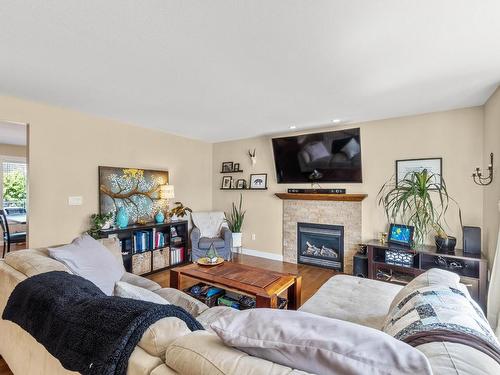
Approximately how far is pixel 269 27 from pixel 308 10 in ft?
0.85

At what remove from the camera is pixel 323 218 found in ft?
13.5

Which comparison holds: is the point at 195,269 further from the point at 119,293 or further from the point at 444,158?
the point at 444,158

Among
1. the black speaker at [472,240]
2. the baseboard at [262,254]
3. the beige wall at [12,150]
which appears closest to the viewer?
the black speaker at [472,240]

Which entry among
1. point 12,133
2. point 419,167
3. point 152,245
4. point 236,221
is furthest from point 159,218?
point 419,167

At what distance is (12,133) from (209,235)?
12.8 feet

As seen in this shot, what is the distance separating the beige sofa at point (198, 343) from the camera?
0.68 metres

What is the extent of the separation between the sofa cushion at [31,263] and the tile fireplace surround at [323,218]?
3393 millimetres

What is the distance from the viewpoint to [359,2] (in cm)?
134

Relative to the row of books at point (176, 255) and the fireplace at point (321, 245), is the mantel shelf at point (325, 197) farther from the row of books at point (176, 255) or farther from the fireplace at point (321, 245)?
the row of books at point (176, 255)

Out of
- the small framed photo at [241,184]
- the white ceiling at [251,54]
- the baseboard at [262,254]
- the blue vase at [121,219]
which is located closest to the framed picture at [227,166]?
the small framed photo at [241,184]

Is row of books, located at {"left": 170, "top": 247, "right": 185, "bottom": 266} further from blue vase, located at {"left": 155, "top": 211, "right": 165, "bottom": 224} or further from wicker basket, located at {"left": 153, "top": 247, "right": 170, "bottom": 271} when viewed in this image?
blue vase, located at {"left": 155, "top": 211, "right": 165, "bottom": 224}

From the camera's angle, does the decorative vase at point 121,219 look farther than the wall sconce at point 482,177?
Yes

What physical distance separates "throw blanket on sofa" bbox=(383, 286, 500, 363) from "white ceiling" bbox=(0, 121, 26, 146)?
4647mm

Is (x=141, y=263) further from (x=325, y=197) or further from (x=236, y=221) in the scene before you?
(x=325, y=197)
